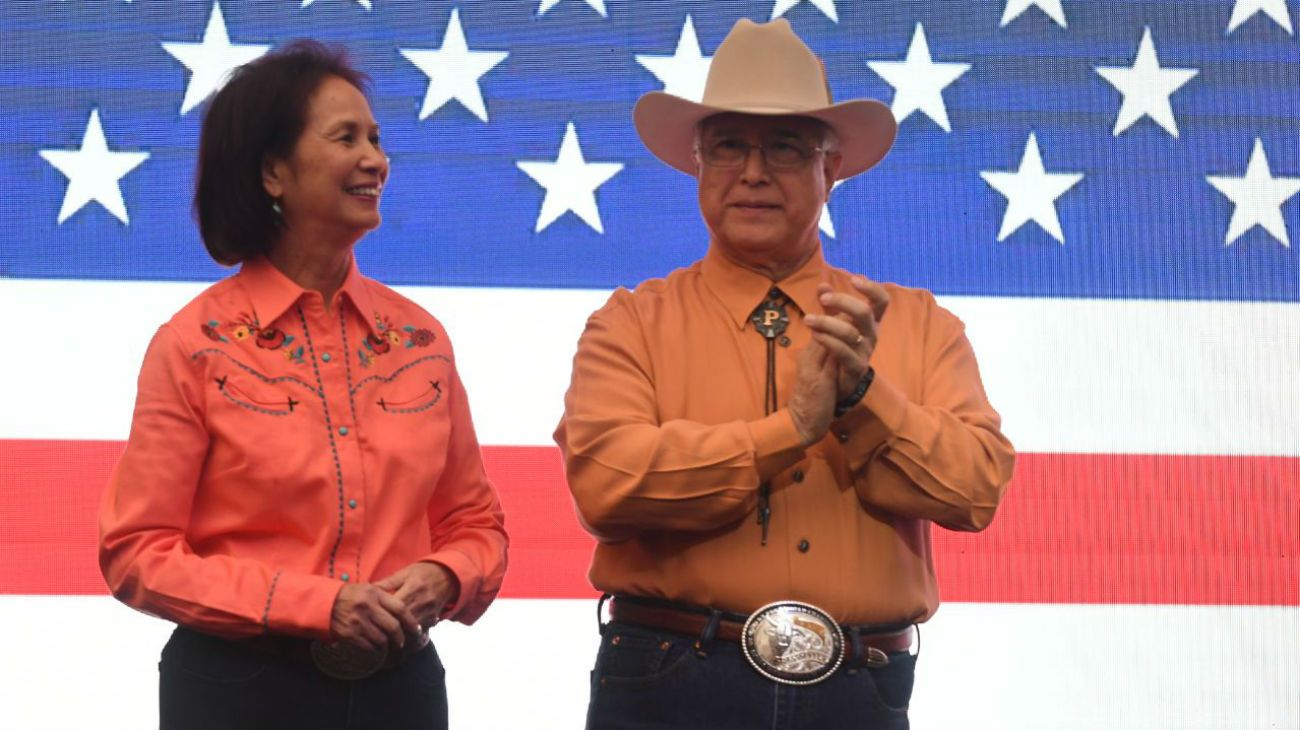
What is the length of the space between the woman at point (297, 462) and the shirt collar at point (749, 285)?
0.38m

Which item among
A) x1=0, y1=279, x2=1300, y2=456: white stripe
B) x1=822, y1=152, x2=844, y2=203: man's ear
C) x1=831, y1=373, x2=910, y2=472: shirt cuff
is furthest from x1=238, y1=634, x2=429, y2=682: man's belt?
x1=0, y1=279, x2=1300, y2=456: white stripe

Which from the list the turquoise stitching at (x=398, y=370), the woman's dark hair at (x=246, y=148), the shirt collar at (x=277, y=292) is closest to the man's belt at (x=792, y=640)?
the turquoise stitching at (x=398, y=370)

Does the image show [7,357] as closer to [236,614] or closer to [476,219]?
[476,219]

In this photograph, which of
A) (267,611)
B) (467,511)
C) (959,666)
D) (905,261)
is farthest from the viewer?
(905,261)

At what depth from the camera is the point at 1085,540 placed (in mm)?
3289

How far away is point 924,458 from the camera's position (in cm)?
210

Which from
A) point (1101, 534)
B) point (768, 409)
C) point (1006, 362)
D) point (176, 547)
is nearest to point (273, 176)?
point (176, 547)

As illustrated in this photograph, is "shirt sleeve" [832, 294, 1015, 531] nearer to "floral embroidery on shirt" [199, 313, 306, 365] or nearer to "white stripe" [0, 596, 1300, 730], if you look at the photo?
"floral embroidery on shirt" [199, 313, 306, 365]

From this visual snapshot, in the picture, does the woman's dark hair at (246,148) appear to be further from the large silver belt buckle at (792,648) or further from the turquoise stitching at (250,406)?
the large silver belt buckle at (792,648)

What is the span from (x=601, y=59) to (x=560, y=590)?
40.6 inches

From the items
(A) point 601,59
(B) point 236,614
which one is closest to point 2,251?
(A) point 601,59

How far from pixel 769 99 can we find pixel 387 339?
0.60 m

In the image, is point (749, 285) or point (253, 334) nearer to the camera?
point (253, 334)

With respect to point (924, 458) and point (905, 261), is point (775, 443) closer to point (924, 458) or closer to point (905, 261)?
point (924, 458)
